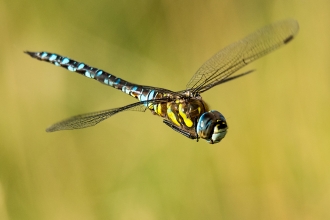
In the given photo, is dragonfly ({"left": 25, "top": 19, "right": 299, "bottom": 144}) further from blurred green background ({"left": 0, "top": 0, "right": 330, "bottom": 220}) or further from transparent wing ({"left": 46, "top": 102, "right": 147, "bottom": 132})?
blurred green background ({"left": 0, "top": 0, "right": 330, "bottom": 220})

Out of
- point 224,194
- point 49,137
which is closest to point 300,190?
point 224,194

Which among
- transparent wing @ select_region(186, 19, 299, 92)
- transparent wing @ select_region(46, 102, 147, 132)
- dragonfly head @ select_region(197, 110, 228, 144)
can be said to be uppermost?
transparent wing @ select_region(186, 19, 299, 92)

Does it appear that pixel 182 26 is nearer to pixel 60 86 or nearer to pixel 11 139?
pixel 60 86

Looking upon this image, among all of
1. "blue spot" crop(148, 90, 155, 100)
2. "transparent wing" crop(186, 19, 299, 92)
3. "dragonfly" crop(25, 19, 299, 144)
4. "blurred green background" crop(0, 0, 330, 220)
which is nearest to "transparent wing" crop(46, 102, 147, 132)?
"dragonfly" crop(25, 19, 299, 144)

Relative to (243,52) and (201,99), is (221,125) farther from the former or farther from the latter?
(243,52)

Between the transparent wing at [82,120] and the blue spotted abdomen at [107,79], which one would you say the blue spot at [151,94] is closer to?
the blue spotted abdomen at [107,79]

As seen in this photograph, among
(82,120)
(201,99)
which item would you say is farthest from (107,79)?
(201,99)
